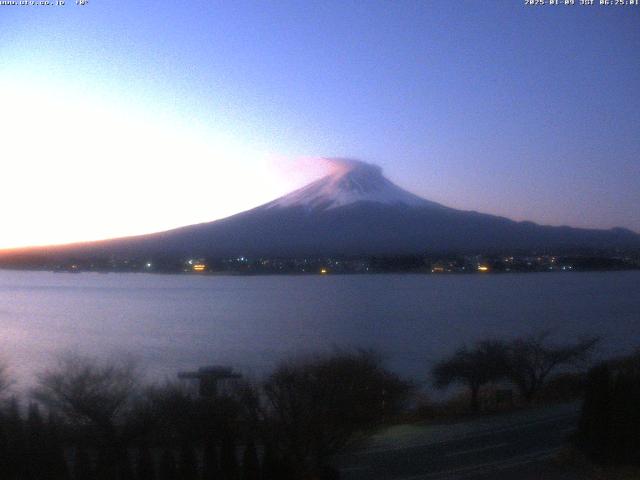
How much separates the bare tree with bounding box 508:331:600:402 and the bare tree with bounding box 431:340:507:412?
1.04 ft

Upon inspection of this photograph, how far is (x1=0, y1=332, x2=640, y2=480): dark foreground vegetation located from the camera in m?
5.21

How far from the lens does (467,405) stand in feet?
41.7

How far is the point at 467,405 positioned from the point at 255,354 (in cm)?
469

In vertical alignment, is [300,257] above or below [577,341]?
above

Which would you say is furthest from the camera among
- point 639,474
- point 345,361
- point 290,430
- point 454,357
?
point 454,357

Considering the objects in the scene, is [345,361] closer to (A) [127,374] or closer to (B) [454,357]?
(A) [127,374]

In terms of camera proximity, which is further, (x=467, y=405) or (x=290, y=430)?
(x=467, y=405)

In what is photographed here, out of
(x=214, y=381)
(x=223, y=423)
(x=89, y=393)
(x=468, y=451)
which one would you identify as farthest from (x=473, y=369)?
(x=89, y=393)

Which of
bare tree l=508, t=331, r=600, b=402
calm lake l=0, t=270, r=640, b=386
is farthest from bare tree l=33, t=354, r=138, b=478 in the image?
bare tree l=508, t=331, r=600, b=402

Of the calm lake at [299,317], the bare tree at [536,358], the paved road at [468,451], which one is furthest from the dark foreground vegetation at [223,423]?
the bare tree at [536,358]

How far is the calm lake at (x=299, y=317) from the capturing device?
621 inches

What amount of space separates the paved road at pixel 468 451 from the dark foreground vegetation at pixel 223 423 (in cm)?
28

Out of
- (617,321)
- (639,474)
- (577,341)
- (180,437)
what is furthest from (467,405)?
(617,321)

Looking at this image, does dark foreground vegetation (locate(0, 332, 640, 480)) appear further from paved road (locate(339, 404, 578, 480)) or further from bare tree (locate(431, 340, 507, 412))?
bare tree (locate(431, 340, 507, 412))
